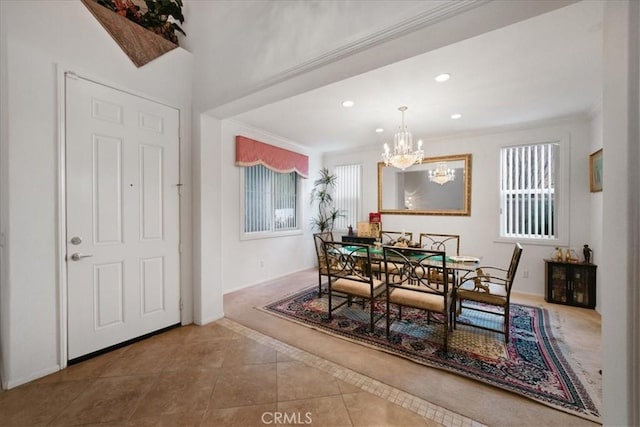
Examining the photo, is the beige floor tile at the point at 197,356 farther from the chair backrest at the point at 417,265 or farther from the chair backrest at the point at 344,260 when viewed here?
the chair backrest at the point at 417,265

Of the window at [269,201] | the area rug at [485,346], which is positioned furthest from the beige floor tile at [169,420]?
the window at [269,201]

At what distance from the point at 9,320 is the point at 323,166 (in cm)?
530

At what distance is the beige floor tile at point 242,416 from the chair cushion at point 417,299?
4.62 ft

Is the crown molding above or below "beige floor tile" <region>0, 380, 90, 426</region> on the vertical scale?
above

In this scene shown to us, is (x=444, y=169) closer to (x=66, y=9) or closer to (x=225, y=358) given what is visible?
(x=225, y=358)

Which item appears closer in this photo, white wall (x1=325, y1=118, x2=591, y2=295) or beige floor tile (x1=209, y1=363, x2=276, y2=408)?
beige floor tile (x1=209, y1=363, x2=276, y2=408)

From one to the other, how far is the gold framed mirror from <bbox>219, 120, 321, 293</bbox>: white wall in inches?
69.5

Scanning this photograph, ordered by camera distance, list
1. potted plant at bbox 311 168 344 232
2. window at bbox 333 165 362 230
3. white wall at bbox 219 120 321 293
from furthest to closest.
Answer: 1. potted plant at bbox 311 168 344 232
2. window at bbox 333 165 362 230
3. white wall at bbox 219 120 321 293

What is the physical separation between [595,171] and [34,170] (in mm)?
5844

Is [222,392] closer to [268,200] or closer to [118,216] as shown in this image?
[118,216]

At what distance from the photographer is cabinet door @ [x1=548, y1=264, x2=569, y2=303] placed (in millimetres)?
3629

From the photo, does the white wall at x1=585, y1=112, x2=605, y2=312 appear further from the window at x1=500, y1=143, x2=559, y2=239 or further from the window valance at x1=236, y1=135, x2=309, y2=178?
the window valance at x1=236, y1=135, x2=309, y2=178

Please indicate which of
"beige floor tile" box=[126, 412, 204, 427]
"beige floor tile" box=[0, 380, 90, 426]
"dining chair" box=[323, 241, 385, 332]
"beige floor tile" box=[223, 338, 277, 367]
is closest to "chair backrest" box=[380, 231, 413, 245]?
"dining chair" box=[323, 241, 385, 332]

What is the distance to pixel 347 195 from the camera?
6.01m
